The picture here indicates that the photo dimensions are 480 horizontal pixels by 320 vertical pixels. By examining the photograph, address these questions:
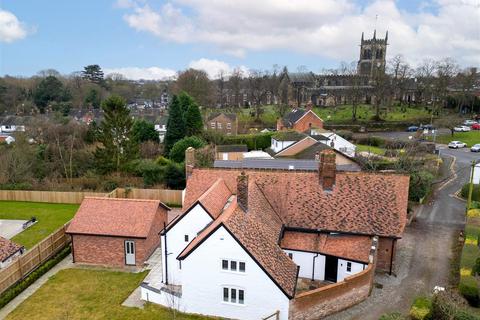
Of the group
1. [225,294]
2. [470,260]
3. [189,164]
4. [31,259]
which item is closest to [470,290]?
[470,260]

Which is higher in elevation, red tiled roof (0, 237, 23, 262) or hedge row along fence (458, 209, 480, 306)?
hedge row along fence (458, 209, 480, 306)

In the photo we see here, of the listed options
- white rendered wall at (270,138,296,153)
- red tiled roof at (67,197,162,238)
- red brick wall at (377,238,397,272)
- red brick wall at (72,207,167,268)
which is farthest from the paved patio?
white rendered wall at (270,138,296,153)

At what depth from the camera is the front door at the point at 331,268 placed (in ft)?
79.6

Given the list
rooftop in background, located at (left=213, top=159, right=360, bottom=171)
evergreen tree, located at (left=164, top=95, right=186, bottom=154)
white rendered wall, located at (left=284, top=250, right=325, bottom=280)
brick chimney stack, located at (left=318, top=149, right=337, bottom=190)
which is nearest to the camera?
white rendered wall, located at (left=284, top=250, right=325, bottom=280)

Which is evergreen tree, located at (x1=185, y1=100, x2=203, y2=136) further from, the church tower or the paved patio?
the church tower

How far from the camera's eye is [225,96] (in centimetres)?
11412

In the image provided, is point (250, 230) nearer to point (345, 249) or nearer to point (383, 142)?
point (345, 249)

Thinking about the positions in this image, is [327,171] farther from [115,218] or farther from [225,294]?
[115,218]

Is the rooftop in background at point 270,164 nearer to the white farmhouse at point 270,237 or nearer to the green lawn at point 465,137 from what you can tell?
the white farmhouse at point 270,237

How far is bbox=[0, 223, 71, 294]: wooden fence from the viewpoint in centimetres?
2430

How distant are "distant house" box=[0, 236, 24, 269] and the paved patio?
7306mm

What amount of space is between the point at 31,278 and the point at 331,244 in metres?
20.8

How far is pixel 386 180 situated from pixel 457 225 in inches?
473

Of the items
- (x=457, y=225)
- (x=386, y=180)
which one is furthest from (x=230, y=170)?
(x=457, y=225)
